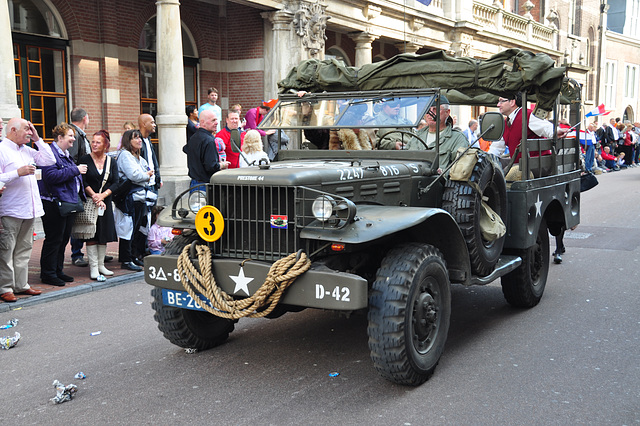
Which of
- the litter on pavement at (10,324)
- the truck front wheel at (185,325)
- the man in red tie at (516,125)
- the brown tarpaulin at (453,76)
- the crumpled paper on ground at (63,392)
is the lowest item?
the litter on pavement at (10,324)

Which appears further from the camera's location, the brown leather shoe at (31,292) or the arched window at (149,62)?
the arched window at (149,62)

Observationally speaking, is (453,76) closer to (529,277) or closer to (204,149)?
(529,277)

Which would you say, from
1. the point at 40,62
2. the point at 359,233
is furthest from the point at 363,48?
the point at 359,233

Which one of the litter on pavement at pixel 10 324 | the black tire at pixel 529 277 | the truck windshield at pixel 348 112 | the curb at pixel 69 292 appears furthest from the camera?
the curb at pixel 69 292

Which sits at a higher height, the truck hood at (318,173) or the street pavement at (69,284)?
the truck hood at (318,173)

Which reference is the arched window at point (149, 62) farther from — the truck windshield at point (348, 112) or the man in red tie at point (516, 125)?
the man in red tie at point (516, 125)

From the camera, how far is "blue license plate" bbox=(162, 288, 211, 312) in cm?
453

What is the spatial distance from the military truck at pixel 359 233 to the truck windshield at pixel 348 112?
1 centimetres

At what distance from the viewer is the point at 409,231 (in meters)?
4.77

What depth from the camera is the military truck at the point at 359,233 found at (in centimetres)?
419

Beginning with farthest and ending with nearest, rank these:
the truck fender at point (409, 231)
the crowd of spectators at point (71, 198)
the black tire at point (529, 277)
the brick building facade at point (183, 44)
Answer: the brick building facade at point (183, 44) → the crowd of spectators at point (71, 198) → the black tire at point (529, 277) → the truck fender at point (409, 231)

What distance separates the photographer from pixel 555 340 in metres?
5.41

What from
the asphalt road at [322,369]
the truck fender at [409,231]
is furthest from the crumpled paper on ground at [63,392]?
the truck fender at [409,231]

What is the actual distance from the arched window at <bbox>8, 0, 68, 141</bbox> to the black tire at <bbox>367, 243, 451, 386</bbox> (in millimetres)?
11061
